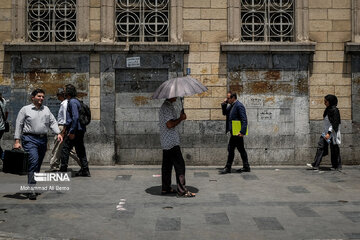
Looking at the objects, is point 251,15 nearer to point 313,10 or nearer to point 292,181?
point 313,10

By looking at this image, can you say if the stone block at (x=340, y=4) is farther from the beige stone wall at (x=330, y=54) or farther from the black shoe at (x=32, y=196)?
the black shoe at (x=32, y=196)

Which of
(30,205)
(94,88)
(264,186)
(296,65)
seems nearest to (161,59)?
(94,88)

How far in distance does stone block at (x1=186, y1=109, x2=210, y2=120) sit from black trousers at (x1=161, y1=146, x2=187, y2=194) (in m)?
3.81

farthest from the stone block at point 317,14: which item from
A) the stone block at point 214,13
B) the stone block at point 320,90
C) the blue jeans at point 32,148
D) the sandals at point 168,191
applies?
the blue jeans at point 32,148

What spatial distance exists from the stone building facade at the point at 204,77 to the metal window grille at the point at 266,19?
0.25 metres

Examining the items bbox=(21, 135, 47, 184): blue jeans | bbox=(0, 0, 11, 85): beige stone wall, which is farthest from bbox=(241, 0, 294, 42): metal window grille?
bbox=(21, 135, 47, 184): blue jeans

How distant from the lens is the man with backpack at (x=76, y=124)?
31.3 feet

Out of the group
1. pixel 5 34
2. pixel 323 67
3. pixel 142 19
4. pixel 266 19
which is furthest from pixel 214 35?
pixel 5 34

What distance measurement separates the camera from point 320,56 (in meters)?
11.7

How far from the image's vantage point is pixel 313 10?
11.7 m

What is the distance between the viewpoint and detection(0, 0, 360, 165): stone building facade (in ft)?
38.1

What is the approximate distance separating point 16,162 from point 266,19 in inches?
288

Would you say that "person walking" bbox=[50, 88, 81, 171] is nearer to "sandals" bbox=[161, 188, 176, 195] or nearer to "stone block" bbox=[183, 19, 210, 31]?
"sandals" bbox=[161, 188, 176, 195]

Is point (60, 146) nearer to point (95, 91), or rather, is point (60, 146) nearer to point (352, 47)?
point (95, 91)
